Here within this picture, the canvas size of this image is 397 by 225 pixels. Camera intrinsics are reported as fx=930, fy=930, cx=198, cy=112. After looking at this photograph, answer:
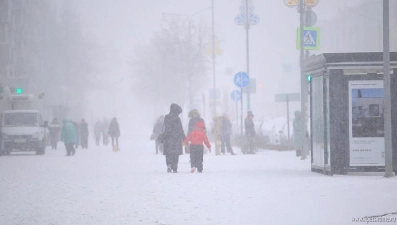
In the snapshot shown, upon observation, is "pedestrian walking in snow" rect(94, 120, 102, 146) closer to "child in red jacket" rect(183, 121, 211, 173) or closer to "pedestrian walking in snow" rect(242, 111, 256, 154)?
"pedestrian walking in snow" rect(242, 111, 256, 154)

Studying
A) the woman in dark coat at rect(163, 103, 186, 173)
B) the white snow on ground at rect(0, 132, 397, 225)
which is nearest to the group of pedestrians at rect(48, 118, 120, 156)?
the woman in dark coat at rect(163, 103, 186, 173)

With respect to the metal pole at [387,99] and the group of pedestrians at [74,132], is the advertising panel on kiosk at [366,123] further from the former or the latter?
the group of pedestrians at [74,132]

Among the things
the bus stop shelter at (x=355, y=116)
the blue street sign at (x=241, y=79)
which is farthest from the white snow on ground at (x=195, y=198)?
the blue street sign at (x=241, y=79)

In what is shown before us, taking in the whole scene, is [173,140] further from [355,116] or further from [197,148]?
[355,116]

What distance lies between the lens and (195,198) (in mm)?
16109

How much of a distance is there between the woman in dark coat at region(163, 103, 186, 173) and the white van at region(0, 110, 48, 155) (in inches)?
699

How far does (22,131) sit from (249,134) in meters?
10.2

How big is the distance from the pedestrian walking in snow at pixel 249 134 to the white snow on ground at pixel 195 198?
14.2 m

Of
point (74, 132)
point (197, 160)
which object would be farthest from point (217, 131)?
point (197, 160)

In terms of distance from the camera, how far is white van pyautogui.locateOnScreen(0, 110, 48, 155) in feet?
135

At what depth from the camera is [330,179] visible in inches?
787

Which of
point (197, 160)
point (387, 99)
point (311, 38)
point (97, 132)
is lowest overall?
point (197, 160)

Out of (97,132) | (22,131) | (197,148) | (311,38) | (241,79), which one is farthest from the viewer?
(97,132)

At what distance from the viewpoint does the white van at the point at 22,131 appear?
135 ft
